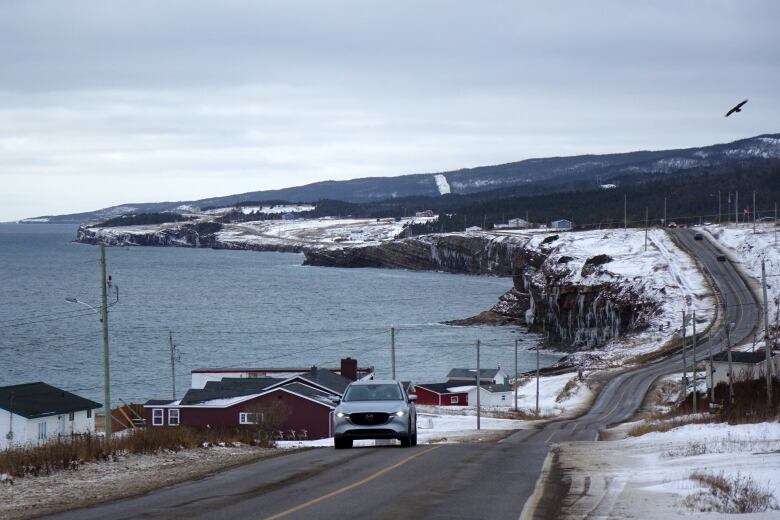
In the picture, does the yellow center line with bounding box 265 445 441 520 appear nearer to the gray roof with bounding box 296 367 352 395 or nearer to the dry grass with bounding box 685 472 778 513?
the dry grass with bounding box 685 472 778 513

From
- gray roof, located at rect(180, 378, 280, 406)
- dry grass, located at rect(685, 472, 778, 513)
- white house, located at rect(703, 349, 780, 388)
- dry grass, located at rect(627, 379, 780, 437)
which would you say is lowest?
white house, located at rect(703, 349, 780, 388)

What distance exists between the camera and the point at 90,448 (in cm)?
1872

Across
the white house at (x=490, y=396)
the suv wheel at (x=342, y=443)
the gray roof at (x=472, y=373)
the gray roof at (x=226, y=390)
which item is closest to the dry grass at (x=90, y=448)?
the suv wheel at (x=342, y=443)

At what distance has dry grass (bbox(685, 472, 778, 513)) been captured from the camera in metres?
12.0

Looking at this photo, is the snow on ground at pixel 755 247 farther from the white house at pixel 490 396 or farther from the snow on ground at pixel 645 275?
the white house at pixel 490 396

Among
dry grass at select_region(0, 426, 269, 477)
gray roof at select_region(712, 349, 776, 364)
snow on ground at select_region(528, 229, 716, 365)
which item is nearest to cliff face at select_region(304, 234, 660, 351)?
snow on ground at select_region(528, 229, 716, 365)

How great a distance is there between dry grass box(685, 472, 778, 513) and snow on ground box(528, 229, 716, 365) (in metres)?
91.1

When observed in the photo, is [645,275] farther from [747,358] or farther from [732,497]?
[732,497]

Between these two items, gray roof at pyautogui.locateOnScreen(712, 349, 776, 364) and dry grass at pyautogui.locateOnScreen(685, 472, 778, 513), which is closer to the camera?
dry grass at pyautogui.locateOnScreen(685, 472, 778, 513)

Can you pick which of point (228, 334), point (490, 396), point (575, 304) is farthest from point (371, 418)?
point (575, 304)

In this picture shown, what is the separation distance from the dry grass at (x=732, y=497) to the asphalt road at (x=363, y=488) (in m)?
1.88

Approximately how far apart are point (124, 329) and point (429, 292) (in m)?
78.0

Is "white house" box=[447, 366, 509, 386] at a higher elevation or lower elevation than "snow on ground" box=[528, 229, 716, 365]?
lower

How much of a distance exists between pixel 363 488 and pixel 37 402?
1713 inches
